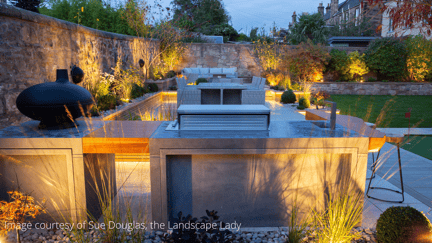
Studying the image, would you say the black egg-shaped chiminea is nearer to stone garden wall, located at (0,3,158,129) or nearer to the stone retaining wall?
stone garden wall, located at (0,3,158,129)

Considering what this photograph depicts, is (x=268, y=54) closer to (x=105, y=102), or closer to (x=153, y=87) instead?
(x=153, y=87)

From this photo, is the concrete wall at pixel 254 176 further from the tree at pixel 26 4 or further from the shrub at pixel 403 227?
the tree at pixel 26 4

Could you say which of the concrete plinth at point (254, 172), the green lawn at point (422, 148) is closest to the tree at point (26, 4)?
the concrete plinth at point (254, 172)

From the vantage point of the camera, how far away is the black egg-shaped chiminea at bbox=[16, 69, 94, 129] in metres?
2.23

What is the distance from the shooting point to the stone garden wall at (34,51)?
378 centimetres

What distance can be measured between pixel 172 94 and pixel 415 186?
885 cm

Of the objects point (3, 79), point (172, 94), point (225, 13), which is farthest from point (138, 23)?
point (225, 13)

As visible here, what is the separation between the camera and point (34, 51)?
4.43 metres

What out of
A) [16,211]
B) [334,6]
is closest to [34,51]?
[16,211]

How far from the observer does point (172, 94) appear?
11.0m

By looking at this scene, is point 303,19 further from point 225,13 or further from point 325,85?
point 325,85

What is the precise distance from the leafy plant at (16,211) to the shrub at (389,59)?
15.1 m

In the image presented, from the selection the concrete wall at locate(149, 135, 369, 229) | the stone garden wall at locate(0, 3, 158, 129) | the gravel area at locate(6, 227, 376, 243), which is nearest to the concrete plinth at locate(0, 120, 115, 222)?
the gravel area at locate(6, 227, 376, 243)

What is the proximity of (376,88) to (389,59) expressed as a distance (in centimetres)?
186
